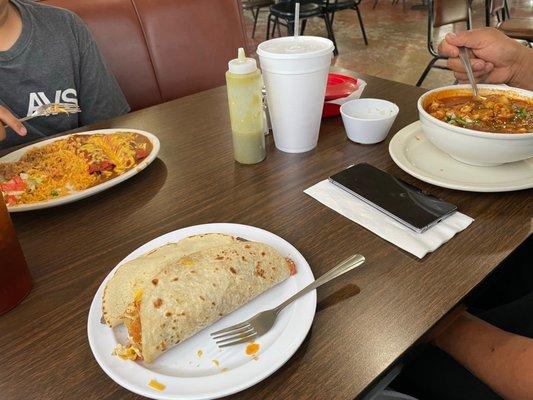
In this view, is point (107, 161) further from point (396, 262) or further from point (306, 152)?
point (396, 262)

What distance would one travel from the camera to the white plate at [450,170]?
83 cm

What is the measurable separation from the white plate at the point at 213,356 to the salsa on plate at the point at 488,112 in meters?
0.55

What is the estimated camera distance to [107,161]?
0.99 metres

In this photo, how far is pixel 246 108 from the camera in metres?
→ 0.93

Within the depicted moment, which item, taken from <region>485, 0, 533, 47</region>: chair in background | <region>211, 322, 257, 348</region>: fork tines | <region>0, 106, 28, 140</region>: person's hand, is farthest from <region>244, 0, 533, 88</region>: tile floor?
<region>211, 322, 257, 348</region>: fork tines

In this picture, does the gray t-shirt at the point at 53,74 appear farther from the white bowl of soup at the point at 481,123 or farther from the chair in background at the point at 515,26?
the chair in background at the point at 515,26

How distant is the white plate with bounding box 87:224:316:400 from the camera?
49 cm

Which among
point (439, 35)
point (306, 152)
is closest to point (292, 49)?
point (306, 152)

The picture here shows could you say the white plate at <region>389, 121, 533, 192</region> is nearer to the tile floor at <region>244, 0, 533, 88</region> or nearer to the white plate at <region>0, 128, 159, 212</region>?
the white plate at <region>0, 128, 159, 212</region>

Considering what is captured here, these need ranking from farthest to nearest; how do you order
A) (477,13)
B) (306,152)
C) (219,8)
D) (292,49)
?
(477,13) → (219,8) → (306,152) → (292,49)

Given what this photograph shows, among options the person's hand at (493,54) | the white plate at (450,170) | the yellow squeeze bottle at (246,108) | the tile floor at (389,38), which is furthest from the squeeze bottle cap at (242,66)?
the tile floor at (389,38)

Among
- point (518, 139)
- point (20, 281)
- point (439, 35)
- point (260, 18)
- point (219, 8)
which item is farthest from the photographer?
point (260, 18)

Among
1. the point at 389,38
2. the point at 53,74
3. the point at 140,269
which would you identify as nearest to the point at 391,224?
the point at 140,269

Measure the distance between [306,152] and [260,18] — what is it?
760cm
